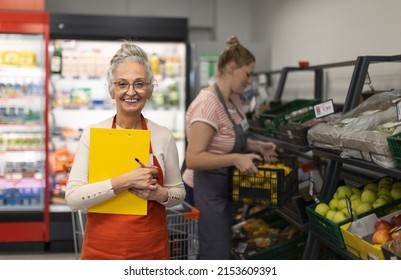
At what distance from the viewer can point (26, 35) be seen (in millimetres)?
5512

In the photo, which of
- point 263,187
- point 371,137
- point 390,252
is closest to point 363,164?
point 371,137

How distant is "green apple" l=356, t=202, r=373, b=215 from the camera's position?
2727 mm

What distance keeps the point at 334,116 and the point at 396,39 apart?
69cm

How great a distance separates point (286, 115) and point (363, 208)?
3.78ft

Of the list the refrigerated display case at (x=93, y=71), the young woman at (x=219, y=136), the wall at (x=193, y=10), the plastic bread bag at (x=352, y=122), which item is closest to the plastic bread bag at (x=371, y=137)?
the plastic bread bag at (x=352, y=122)

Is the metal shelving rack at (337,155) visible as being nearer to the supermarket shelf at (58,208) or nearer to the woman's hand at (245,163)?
the woman's hand at (245,163)

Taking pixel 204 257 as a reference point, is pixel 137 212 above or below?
above

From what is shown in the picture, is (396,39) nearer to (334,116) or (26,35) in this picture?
(334,116)

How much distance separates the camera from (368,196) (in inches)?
110

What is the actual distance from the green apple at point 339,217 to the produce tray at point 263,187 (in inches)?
22.6

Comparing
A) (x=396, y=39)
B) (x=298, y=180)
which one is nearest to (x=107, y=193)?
(x=298, y=180)

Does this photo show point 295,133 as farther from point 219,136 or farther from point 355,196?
point 355,196

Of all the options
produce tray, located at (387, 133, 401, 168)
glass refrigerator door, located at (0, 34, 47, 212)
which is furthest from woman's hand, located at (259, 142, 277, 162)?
glass refrigerator door, located at (0, 34, 47, 212)

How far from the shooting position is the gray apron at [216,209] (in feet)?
11.4
